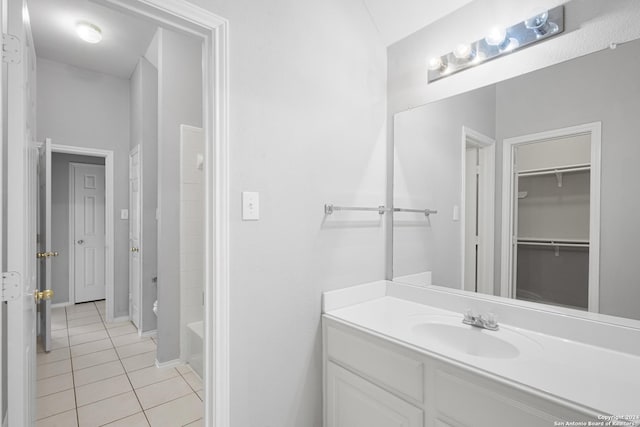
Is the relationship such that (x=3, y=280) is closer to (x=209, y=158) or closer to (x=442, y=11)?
(x=209, y=158)

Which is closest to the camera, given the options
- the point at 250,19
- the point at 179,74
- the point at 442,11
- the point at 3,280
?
the point at 3,280

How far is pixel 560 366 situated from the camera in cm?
106

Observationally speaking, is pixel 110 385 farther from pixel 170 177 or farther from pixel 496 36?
pixel 496 36

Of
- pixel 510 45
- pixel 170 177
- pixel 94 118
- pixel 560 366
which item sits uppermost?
pixel 94 118

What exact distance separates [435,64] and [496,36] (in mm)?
316

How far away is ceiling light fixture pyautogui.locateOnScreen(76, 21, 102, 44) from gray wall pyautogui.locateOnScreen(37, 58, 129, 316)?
2.93 ft

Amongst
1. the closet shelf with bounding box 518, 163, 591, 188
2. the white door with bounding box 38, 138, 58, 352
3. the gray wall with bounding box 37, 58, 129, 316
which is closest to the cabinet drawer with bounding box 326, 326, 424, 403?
the closet shelf with bounding box 518, 163, 591, 188

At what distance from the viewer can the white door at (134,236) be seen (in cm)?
348

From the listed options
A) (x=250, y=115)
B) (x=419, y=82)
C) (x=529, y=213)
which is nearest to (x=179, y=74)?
(x=250, y=115)

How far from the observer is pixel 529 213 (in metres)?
1.47

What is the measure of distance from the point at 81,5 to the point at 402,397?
3536 mm

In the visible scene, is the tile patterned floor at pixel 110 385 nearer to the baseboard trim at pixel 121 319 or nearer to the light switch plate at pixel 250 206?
the baseboard trim at pixel 121 319

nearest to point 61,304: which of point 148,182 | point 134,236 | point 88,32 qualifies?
point 134,236

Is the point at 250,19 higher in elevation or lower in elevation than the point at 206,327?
higher
